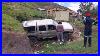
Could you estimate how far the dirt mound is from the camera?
1605 cm

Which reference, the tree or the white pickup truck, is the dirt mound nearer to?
the white pickup truck

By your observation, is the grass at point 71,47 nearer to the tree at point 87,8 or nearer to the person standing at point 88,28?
the person standing at point 88,28

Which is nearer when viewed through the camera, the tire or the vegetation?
the vegetation

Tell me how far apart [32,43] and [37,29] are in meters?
0.38

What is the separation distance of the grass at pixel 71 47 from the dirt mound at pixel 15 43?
0.33 meters

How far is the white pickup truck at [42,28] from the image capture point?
53.2ft

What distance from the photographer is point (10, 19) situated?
16266 millimetres

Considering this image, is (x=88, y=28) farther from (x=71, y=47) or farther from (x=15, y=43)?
(x=15, y=43)

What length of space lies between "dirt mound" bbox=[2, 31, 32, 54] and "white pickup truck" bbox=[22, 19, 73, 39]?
0.51 ft

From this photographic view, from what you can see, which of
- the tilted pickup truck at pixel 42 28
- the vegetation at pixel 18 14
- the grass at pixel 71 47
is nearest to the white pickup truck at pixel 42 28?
the tilted pickup truck at pixel 42 28

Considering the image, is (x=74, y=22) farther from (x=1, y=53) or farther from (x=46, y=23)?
(x=1, y=53)

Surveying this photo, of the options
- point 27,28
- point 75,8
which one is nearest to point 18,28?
point 27,28

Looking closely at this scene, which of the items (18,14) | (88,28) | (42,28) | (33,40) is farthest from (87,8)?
(18,14)

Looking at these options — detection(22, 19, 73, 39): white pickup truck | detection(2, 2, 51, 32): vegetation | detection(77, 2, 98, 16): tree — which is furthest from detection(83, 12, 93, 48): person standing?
detection(2, 2, 51, 32): vegetation
